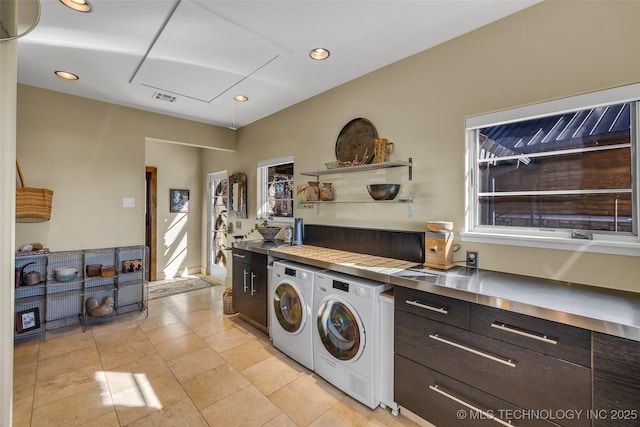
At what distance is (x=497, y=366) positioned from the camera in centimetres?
141

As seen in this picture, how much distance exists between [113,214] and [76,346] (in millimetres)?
1544

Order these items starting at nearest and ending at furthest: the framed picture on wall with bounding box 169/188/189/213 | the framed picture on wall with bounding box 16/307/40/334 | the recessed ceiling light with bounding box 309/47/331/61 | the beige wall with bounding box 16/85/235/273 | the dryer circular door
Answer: the dryer circular door, the recessed ceiling light with bounding box 309/47/331/61, the framed picture on wall with bounding box 16/307/40/334, the beige wall with bounding box 16/85/235/273, the framed picture on wall with bounding box 169/188/189/213

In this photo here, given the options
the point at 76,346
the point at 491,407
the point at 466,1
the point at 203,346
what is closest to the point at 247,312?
the point at 203,346

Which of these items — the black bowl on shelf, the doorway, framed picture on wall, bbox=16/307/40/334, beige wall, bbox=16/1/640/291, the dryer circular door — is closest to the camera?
beige wall, bbox=16/1/640/291

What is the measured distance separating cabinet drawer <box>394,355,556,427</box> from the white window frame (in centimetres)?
97

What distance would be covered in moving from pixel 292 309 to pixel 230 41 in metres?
2.25

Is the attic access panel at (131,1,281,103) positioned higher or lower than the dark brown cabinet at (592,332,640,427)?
higher

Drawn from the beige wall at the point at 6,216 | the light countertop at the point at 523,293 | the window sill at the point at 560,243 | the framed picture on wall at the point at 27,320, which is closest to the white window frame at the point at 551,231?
the window sill at the point at 560,243

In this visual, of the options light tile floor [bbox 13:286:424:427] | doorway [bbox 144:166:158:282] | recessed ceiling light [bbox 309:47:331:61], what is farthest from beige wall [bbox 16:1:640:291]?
doorway [bbox 144:166:158:282]

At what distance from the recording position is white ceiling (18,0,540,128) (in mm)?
1822

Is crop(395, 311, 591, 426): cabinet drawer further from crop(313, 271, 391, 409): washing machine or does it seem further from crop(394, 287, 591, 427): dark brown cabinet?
crop(313, 271, 391, 409): washing machine

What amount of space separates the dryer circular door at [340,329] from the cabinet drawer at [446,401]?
295mm

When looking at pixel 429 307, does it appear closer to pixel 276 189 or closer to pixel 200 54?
pixel 200 54

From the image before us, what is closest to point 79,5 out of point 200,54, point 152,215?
point 200,54
